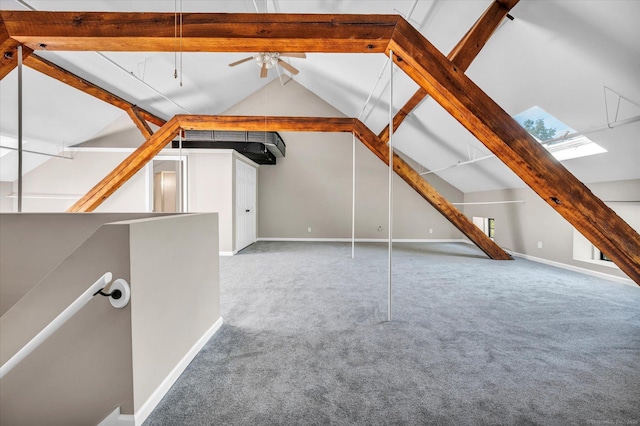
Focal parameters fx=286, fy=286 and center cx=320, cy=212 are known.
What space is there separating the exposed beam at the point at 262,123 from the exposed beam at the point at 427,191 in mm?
390

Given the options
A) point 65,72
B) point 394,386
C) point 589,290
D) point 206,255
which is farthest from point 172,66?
point 589,290

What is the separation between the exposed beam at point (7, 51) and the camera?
2256mm

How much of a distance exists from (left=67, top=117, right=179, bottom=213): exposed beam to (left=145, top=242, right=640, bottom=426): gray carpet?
2.78 m

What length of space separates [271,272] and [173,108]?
4.98 metres

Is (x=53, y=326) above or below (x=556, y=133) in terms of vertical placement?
below

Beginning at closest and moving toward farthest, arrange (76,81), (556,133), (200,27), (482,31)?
(200,27) → (482,31) → (556,133) → (76,81)

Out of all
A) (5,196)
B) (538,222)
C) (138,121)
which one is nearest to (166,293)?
(138,121)

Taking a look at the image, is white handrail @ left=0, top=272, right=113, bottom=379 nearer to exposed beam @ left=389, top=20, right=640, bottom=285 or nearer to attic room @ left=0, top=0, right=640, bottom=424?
attic room @ left=0, top=0, right=640, bottom=424

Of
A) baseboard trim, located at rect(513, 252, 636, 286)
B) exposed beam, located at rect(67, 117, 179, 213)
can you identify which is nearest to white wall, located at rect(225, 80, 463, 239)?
baseboard trim, located at rect(513, 252, 636, 286)

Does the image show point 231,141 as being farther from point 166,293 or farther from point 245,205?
point 166,293

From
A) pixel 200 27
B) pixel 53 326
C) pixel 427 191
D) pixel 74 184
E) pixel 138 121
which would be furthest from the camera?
pixel 74 184

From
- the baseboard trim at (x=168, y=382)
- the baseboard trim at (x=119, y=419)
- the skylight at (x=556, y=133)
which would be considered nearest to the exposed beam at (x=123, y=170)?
the baseboard trim at (x=168, y=382)

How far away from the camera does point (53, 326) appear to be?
3.59 feet

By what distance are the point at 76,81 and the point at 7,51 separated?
3059 mm
